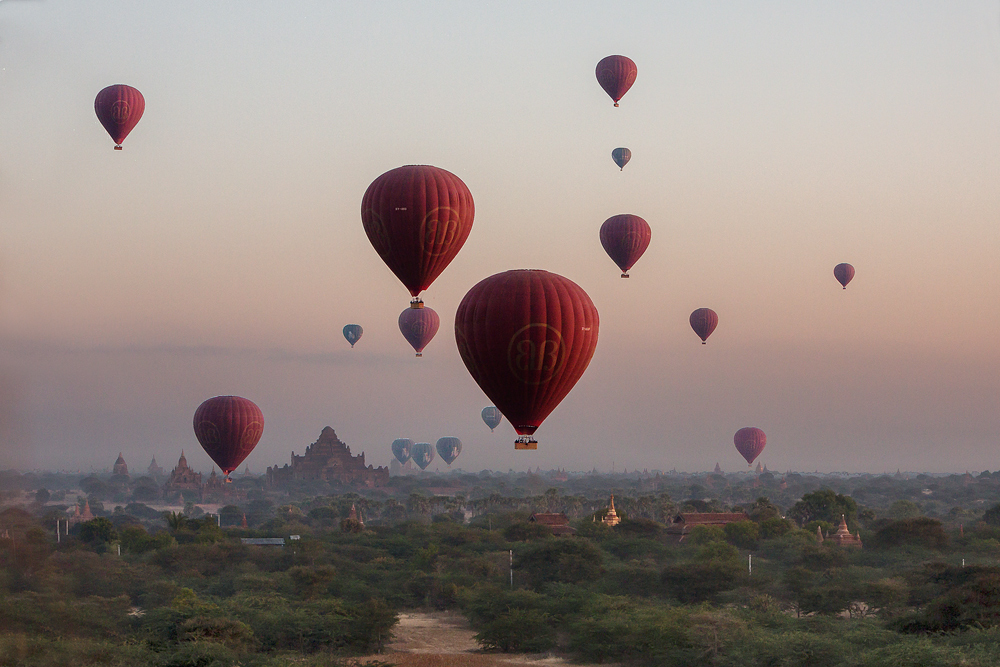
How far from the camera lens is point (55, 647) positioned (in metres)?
44.9

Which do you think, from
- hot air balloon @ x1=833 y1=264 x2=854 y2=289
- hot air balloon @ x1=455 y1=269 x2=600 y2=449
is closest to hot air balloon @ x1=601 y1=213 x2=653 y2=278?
hot air balloon @ x1=455 y1=269 x2=600 y2=449

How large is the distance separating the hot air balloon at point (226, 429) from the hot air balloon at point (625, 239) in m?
21.9

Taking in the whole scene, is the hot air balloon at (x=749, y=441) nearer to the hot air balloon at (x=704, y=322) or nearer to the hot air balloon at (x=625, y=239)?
the hot air balloon at (x=704, y=322)

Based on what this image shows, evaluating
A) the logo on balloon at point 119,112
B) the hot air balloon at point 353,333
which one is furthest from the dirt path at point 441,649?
the hot air balloon at point 353,333

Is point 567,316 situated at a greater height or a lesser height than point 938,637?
greater

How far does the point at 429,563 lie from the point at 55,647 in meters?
33.9

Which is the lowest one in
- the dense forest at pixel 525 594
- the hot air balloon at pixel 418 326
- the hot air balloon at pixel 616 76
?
the dense forest at pixel 525 594

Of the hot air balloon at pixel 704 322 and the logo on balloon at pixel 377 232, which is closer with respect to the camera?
the logo on balloon at pixel 377 232

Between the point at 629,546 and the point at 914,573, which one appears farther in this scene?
the point at 629,546

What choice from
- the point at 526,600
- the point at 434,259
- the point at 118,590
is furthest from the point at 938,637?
the point at 118,590

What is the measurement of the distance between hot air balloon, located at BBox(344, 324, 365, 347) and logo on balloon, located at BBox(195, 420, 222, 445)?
7422cm

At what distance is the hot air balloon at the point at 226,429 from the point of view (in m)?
57.7

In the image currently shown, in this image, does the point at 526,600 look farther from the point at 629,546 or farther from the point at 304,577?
the point at 629,546

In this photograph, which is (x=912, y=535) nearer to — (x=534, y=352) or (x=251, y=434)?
(x=251, y=434)
